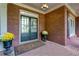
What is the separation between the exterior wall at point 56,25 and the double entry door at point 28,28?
1.03 metres

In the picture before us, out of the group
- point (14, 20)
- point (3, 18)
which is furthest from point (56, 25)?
point (3, 18)

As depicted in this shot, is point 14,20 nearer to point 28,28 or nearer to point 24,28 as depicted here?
point 24,28

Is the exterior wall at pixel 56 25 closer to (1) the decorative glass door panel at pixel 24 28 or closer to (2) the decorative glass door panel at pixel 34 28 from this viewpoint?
(2) the decorative glass door panel at pixel 34 28

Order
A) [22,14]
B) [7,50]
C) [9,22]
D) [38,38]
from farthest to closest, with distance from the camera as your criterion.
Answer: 1. [38,38]
2. [22,14]
3. [9,22]
4. [7,50]

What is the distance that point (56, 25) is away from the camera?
765 cm

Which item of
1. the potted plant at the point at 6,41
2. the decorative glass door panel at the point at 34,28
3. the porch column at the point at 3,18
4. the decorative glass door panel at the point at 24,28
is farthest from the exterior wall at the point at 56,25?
the potted plant at the point at 6,41

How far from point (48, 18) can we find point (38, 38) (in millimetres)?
1458

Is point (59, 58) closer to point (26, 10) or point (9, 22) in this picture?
point (9, 22)

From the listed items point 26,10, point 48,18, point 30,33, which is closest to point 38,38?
point 30,33

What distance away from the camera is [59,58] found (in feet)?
5.52

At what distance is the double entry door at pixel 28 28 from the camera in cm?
605

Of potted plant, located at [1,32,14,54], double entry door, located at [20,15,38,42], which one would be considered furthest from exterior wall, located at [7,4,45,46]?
potted plant, located at [1,32,14,54]

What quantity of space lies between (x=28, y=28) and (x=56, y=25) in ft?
6.19

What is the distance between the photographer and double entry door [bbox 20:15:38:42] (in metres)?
6.05
